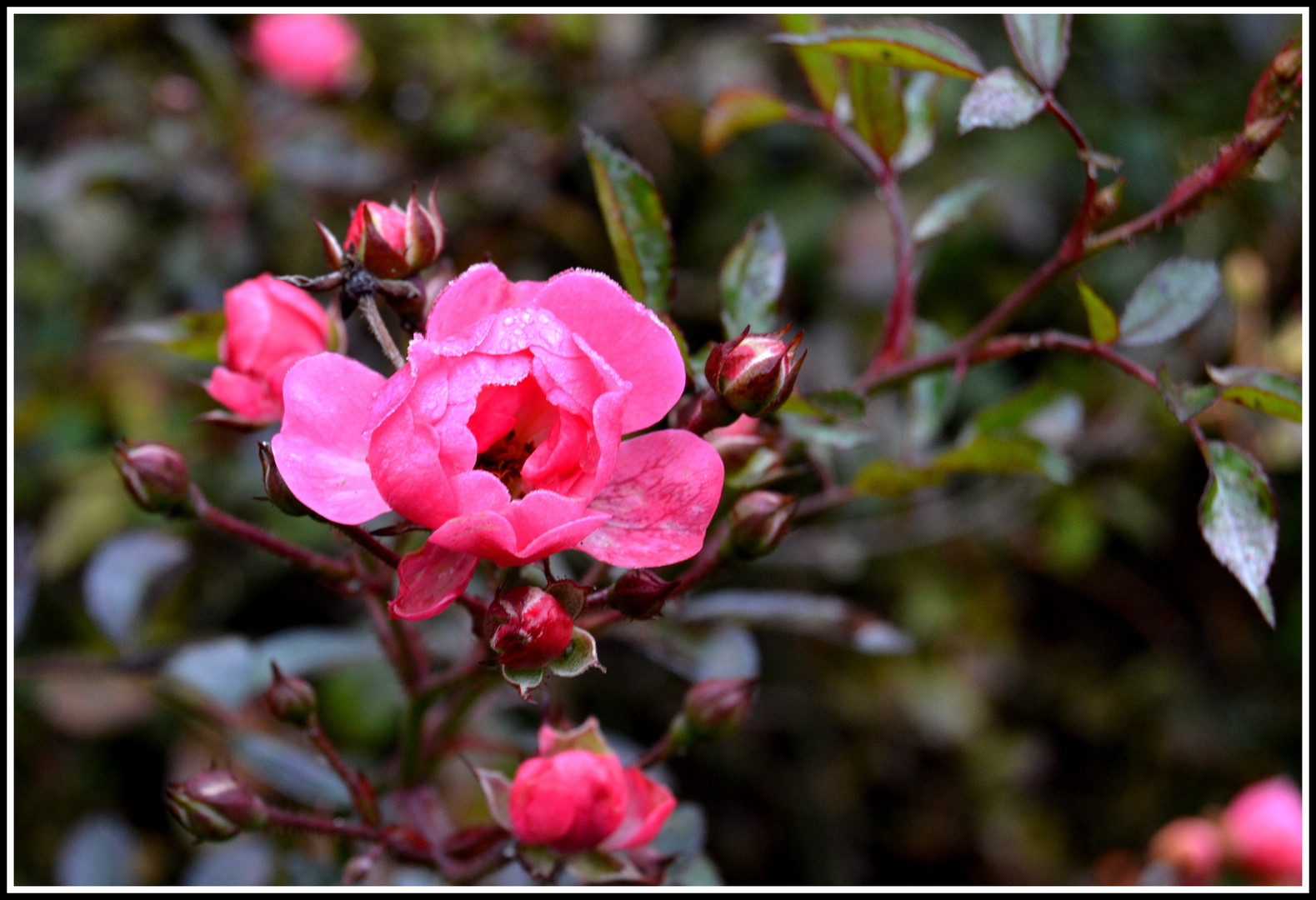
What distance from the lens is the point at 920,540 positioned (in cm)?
186

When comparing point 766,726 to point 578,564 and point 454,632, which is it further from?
point 578,564

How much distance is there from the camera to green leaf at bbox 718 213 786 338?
771mm

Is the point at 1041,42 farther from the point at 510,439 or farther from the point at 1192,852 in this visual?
the point at 1192,852

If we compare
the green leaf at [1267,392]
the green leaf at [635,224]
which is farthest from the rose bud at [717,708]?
the green leaf at [1267,392]

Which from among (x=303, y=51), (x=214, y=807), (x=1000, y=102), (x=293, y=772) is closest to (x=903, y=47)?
(x=1000, y=102)

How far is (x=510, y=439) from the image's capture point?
580mm

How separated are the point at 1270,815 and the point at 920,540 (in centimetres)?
71

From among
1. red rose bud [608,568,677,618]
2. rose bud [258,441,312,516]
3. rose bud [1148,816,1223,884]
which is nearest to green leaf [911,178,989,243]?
red rose bud [608,568,677,618]

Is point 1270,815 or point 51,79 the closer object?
point 1270,815

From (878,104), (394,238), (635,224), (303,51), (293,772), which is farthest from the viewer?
(303,51)

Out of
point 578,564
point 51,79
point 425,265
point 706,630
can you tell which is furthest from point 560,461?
point 51,79

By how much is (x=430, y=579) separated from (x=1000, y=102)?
46 cm

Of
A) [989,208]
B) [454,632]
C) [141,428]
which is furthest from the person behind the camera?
[989,208]

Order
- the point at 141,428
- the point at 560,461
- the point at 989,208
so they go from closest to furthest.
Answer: the point at 560,461 < the point at 141,428 < the point at 989,208
